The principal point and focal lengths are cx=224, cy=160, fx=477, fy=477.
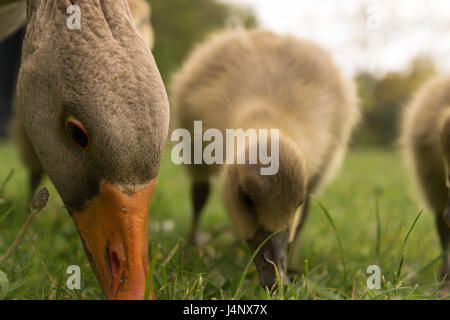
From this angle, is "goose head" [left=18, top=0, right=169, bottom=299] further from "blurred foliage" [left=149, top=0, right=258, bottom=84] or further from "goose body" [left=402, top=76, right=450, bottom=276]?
"blurred foliage" [left=149, top=0, right=258, bottom=84]

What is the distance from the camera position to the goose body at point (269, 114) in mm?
2057

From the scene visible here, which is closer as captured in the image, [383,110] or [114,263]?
[114,263]

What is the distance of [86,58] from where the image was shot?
1.52m

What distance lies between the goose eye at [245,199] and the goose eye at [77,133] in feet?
2.72

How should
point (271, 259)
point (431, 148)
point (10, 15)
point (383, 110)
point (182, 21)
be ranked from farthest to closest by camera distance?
1. point (383, 110)
2. point (182, 21)
3. point (431, 148)
4. point (10, 15)
5. point (271, 259)

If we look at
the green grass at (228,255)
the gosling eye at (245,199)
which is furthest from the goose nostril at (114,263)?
the gosling eye at (245,199)

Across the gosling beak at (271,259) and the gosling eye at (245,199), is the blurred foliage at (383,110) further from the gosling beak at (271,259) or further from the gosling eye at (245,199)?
the gosling beak at (271,259)

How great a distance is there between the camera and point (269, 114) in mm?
2580

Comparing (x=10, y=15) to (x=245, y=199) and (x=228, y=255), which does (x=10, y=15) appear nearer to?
(x=245, y=199)

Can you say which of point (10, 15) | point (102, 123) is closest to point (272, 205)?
point (102, 123)

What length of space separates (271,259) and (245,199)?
0.32 m

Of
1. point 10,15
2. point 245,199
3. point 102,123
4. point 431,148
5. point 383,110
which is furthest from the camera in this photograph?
point 383,110
